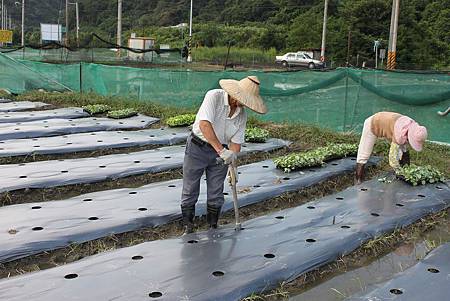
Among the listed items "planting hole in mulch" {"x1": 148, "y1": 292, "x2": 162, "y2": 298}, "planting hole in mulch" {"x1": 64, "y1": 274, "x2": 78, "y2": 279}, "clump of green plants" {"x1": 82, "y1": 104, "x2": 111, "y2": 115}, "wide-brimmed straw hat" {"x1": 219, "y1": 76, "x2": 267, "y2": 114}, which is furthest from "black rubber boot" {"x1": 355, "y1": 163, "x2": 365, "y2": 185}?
"clump of green plants" {"x1": 82, "y1": 104, "x2": 111, "y2": 115}

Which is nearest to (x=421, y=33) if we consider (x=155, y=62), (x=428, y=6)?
(x=428, y=6)

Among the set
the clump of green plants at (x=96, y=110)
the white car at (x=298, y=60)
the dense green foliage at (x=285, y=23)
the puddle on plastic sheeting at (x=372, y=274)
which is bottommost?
the puddle on plastic sheeting at (x=372, y=274)

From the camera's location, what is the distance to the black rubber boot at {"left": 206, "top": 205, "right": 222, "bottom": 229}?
4.03 metres

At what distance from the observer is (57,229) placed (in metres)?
3.81

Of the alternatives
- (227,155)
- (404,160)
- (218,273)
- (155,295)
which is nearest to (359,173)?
(404,160)

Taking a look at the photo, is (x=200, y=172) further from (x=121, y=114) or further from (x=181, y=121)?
(x=121, y=114)

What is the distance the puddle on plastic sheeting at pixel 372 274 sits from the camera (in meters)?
3.08

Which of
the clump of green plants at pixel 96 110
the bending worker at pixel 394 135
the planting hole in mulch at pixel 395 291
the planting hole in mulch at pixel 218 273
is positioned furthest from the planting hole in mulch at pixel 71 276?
the clump of green plants at pixel 96 110

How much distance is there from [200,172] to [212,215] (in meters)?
0.42

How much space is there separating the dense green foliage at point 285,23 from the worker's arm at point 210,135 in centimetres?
2627

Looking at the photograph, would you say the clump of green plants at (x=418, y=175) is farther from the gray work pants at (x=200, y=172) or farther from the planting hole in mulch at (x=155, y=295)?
the planting hole in mulch at (x=155, y=295)

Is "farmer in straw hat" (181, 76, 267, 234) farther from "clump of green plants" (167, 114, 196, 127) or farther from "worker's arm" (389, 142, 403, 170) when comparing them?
"clump of green plants" (167, 114, 196, 127)

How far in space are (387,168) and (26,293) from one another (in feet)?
15.7

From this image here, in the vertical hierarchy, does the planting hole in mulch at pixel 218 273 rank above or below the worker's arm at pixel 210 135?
below
